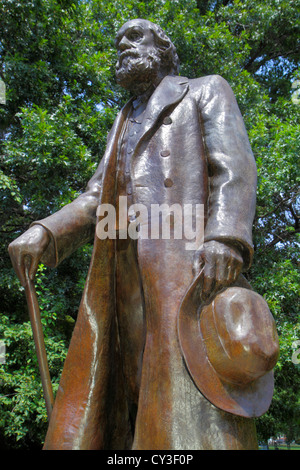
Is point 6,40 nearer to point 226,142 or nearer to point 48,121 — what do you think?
point 48,121

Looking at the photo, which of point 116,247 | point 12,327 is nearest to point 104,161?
point 116,247

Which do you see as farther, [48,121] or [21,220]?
[21,220]

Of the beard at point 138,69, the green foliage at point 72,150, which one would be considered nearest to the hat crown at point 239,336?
the beard at point 138,69

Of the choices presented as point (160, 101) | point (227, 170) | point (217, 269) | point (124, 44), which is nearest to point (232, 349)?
point (217, 269)

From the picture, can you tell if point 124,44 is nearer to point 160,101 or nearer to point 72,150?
point 160,101

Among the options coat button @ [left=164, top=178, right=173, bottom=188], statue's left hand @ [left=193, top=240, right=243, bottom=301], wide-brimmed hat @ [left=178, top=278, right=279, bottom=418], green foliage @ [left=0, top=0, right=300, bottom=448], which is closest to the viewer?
wide-brimmed hat @ [left=178, top=278, right=279, bottom=418]

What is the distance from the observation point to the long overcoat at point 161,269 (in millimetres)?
2115

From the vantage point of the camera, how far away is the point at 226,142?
2637 millimetres

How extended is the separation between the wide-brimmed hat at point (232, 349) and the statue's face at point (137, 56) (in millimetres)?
1501

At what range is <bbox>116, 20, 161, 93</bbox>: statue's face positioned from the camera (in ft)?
10.0

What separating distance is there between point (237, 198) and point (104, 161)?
34.4 inches

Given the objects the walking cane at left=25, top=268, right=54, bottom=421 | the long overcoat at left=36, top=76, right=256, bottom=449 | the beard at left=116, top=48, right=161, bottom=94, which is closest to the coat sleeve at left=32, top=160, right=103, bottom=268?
the long overcoat at left=36, top=76, right=256, bottom=449

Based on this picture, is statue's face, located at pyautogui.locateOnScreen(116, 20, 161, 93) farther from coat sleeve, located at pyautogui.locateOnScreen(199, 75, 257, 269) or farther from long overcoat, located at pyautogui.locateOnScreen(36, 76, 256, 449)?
coat sleeve, located at pyautogui.locateOnScreen(199, 75, 257, 269)

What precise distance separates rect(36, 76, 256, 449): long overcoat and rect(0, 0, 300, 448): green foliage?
4755 millimetres
